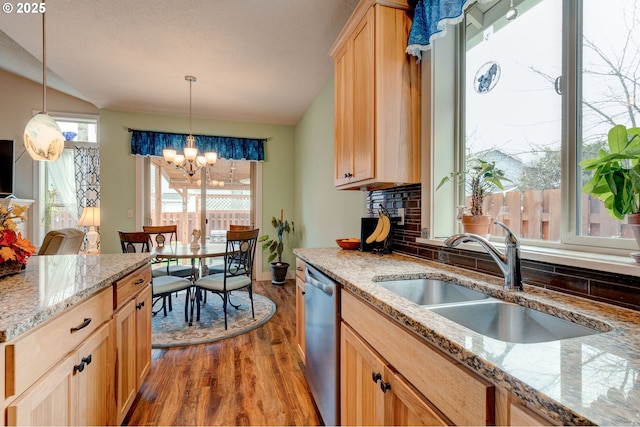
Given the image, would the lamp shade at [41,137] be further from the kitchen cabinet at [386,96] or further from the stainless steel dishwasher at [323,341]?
the kitchen cabinet at [386,96]

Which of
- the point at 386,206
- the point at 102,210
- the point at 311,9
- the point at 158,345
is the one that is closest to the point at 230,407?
the point at 158,345

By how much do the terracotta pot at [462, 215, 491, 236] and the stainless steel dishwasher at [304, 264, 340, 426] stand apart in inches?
30.0

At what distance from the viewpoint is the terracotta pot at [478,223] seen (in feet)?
4.78

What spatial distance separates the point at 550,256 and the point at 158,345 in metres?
2.83

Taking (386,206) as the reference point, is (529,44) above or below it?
above

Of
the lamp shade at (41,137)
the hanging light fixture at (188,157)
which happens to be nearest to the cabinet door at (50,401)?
the lamp shade at (41,137)

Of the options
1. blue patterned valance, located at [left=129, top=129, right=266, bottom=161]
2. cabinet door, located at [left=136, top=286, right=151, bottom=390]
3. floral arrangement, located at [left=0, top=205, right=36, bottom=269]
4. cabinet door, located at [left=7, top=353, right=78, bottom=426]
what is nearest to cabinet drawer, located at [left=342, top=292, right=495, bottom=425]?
cabinet door, located at [left=7, top=353, right=78, bottom=426]

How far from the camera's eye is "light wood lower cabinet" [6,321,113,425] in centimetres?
81

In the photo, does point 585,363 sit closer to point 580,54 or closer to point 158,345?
point 580,54

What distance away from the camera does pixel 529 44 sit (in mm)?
1387

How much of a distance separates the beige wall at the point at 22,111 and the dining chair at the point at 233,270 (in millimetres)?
3490

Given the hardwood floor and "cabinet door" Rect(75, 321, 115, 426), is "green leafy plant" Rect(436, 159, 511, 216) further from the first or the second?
"cabinet door" Rect(75, 321, 115, 426)

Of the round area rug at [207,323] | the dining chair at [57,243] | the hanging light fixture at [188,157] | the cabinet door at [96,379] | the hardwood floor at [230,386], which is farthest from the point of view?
the hanging light fixture at [188,157]

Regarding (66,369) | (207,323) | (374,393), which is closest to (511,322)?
(374,393)
